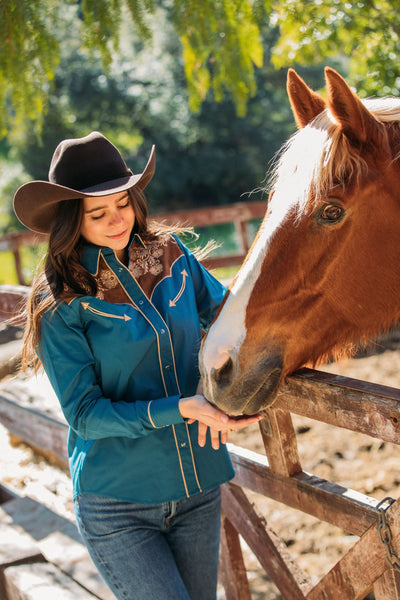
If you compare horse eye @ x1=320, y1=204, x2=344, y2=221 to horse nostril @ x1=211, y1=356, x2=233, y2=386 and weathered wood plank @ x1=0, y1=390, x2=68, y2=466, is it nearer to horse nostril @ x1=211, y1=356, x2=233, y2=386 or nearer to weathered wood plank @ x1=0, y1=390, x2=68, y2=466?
A: horse nostril @ x1=211, y1=356, x2=233, y2=386

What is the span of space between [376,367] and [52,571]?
396cm

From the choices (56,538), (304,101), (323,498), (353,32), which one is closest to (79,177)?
(304,101)

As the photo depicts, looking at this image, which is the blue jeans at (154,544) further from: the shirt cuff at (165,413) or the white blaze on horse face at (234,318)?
the white blaze on horse face at (234,318)

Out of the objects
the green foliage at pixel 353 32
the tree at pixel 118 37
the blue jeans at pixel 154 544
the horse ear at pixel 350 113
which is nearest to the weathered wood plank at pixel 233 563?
the blue jeans at pixel 154 544

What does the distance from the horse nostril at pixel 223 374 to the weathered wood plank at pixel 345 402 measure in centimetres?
24

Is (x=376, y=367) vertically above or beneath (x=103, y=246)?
beneath

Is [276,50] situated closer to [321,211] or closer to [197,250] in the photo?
[197,250]

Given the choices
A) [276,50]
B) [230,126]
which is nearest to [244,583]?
[276,50]

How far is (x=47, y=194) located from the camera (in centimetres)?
185

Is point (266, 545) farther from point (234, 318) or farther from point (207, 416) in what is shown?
point (234, 318)

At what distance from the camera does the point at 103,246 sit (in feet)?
6.57

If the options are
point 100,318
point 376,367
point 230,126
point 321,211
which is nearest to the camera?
point 321,211

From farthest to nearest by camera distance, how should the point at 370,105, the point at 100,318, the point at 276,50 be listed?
the point at 276,50
the point at 100,318
the point at 370,105

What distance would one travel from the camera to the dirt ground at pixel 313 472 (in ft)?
10.4
